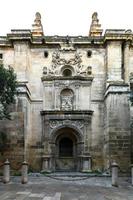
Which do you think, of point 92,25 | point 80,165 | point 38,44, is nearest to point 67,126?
point 80,165

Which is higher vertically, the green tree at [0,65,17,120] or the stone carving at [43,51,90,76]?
the stone carving at [43,51,90,76]

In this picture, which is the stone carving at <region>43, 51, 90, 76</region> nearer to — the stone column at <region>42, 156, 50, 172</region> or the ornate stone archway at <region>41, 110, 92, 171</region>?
the ornate stone archway at <region>41, 110, 92, 171</region>

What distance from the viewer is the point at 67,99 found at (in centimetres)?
2114

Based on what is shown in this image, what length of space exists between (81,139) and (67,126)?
110 cm

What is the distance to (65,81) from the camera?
2125cm

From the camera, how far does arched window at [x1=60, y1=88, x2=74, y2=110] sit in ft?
68.9

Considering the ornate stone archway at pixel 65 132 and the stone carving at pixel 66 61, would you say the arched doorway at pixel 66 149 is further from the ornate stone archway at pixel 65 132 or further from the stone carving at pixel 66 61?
the stone carving at pixel 66 61

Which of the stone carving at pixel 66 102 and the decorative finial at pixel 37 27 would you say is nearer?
the stone carving at pixel 66 102

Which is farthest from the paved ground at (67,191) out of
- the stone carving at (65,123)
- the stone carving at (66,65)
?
the stone carving at (66,65)

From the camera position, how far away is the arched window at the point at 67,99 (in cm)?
2099

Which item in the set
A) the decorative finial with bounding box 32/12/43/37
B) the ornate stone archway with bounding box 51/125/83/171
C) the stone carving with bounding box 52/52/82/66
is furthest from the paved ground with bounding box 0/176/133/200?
the decorative finial with bounding box 32/12/43/37

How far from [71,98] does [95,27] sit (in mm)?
6813

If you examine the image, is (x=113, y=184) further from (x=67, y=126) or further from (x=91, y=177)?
(x=67, y=126)

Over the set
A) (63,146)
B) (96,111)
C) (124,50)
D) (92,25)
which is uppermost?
(92,25)
